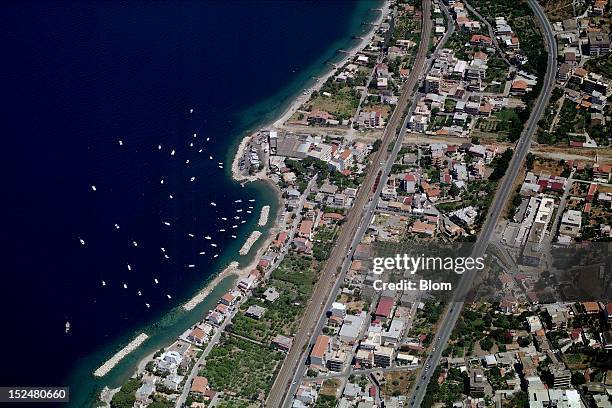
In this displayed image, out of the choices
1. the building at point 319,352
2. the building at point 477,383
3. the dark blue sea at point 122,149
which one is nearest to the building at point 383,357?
the building at point 319,352

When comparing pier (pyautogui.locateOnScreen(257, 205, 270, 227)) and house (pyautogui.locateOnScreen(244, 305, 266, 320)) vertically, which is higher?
pier (pyautogui.locateOnScreen(257, 205, 270, 227))

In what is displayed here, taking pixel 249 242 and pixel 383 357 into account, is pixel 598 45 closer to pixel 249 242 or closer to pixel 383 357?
pixel 249 242

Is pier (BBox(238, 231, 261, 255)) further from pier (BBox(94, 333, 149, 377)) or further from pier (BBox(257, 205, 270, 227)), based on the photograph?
pier (BBox(94, 333, 149, 377))

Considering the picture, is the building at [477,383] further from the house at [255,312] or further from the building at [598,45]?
the building at [598,45]

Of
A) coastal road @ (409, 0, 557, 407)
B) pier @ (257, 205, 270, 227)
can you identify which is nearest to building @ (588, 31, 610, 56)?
coastal road @ (409, 0, 557, 407)

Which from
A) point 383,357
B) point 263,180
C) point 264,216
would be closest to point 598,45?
point 263,180

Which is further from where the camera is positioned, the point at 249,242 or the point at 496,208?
the point at 249,242

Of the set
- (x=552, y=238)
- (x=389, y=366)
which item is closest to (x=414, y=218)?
(x=552, y=238)
